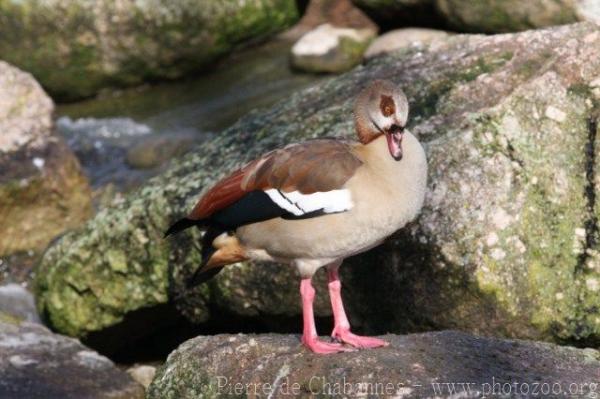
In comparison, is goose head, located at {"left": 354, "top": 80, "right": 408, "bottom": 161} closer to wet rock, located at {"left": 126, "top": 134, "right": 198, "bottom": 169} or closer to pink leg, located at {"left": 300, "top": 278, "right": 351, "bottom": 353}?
pink leg, located at {"left": 300, "top": 278, "right": 351, "bottom": 353}

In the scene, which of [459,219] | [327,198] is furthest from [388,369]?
[459,219]

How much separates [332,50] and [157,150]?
2.74 metres

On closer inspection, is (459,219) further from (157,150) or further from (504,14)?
(157,150)

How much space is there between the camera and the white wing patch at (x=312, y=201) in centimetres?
454

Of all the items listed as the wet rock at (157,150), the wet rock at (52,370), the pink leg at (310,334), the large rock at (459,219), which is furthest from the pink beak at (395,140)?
the wet rock at (157,150)

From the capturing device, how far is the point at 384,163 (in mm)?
4594

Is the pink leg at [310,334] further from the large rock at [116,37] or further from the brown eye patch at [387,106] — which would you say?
the large rock at [116,37]

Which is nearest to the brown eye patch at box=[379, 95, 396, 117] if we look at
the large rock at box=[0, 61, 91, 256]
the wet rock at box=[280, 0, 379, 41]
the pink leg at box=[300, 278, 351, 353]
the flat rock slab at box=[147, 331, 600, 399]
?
the pink leg at box=[300, 278, 351, 353]

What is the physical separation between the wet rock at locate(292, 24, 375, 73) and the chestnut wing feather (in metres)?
8.01

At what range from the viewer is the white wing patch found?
14.9 ft

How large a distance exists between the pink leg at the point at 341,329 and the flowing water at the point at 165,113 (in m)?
5.94

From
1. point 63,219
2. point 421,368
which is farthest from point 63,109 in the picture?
point 421,368

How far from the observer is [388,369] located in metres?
4.35

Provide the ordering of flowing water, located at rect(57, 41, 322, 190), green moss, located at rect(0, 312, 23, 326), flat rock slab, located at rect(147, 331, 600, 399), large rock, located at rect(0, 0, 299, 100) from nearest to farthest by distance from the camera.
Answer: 1. flat rock slab, located at rect(147, 331, 600, 399)
2. green moss, located at rect(0, 312, 23, 326)
3. flowing water, located at rect(57, 41, 322, 190)
4. large rock, located at rect(0, 0, 299, 100)
